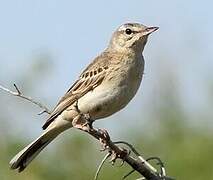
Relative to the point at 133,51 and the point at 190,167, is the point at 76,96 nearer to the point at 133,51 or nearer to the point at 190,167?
the point at 133,51

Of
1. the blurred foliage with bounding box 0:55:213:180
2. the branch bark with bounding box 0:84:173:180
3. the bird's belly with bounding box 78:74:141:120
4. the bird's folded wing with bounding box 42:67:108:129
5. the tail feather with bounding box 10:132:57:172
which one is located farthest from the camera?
the blurred foliage with bounding box 0:55:213:180

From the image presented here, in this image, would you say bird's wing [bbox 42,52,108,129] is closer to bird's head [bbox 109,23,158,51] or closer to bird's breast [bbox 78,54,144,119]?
bird's breast [bbox 78,54,144,119]

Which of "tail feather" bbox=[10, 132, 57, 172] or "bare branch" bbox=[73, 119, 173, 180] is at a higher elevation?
"bare branch" bbox=[73, 119, 173, 180]

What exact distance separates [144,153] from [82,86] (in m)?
4.69

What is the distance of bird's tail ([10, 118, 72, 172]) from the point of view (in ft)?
26.2

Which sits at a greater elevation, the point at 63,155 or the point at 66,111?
the point at 66,111

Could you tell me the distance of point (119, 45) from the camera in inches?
356

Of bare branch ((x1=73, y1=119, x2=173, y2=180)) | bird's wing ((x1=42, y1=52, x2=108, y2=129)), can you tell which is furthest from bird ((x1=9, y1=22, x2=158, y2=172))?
bare branch ((x1=73, y1=119, x2=173, y2=180))

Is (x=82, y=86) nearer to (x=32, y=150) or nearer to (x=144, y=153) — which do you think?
(x=32, y=150)

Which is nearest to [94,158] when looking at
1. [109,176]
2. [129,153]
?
[109,176]

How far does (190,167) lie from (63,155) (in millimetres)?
1709

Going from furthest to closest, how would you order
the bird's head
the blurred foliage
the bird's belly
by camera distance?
the blurred foliage
the bird's head
the bird's belly

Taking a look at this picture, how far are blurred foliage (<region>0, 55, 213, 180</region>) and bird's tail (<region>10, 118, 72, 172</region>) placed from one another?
2.70m

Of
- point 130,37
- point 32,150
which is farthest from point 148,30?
point 32,150
